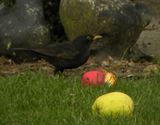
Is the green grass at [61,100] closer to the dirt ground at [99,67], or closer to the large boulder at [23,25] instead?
the dirt ground at [99,67]

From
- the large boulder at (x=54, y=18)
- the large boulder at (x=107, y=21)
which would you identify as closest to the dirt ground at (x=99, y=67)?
the large boulder at (x=107, y=21)

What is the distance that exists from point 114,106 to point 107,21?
4877 millimetres

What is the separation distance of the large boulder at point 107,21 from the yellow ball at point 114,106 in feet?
15.5

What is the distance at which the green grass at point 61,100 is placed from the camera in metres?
6.04

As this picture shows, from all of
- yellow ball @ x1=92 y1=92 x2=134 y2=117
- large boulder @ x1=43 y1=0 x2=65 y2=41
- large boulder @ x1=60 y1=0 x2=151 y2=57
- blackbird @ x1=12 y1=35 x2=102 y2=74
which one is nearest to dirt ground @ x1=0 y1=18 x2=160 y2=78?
large boulder @ x1=60 y1=0 x2=151 y2=57

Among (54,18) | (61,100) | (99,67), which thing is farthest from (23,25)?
(61,100)

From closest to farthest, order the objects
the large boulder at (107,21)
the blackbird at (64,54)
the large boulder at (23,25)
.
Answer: the blackbird at (64,54) → the large boulder at (107,21) → the large boulder at (23,25)

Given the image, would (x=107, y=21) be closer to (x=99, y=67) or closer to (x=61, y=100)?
(x=99, y=67)

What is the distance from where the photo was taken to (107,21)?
35.6 ft

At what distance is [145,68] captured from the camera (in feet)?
33.0

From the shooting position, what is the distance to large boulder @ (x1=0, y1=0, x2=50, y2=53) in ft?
36.5

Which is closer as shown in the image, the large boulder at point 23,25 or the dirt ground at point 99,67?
the dirt ground at point 99,67

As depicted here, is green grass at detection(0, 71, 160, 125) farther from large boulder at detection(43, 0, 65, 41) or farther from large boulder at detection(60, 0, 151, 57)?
large boulder at detection(43, 0, 65, 41)

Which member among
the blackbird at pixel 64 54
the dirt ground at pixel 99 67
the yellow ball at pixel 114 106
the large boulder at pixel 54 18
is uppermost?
the yellow ball at pixel 114 106
